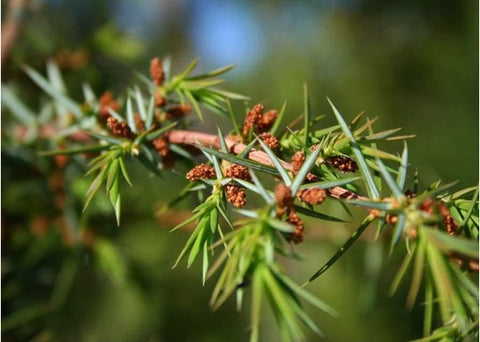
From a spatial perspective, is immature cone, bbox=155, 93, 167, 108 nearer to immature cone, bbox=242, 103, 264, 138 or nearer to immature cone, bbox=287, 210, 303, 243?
immature cone, bbox=242, 103, 264, 138

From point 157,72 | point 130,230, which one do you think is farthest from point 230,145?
point 130,230

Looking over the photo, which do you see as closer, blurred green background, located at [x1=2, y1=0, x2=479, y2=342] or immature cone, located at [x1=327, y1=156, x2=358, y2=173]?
immature cone, located at [x1=327, y1=156, x2=358, y2=173]

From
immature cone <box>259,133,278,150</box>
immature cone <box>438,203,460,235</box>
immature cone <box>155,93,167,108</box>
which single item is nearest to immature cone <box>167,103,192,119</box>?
immature cone <box>155,93,167,108</box>

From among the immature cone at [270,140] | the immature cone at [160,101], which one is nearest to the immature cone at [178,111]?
the immature cone at [160,101]

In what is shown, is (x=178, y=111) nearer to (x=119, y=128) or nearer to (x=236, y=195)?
(x=119, y=128)

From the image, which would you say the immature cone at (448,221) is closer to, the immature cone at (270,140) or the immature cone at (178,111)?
the immature cone at (270,140)

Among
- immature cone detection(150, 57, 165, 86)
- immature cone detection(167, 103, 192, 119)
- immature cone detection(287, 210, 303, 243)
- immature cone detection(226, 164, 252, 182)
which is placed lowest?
immature cone detection(287, 210, 303, 243)

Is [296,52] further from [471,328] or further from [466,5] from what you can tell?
[471,328]

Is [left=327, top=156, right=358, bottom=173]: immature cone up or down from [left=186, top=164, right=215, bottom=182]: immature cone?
down

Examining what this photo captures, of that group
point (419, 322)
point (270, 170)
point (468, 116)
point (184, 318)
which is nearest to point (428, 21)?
point (468, 116)
